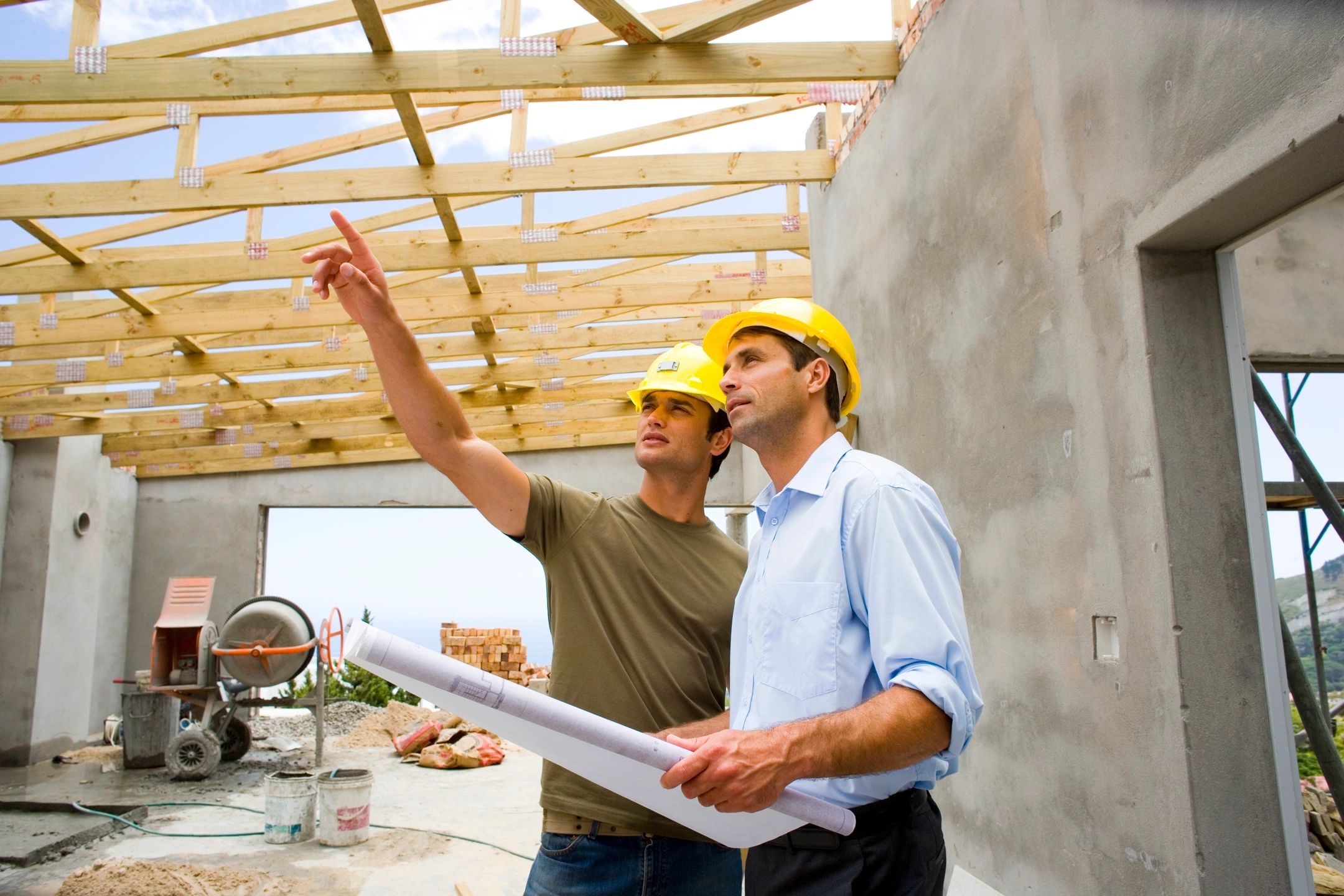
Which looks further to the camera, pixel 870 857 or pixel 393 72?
pixel 393 72

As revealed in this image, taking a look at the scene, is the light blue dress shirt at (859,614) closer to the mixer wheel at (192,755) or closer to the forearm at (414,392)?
the forearm at (414,392)

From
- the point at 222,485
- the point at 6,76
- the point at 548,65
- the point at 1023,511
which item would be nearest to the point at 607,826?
the point at 1023,511

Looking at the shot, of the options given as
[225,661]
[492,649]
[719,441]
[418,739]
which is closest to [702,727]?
[719,441]

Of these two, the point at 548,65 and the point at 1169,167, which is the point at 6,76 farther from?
the point at 1169,167

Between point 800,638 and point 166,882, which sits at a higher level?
point 800,638

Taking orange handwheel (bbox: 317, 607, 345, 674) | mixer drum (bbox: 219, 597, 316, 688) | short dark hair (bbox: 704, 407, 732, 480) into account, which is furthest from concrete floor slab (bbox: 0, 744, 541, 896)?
short dark hair (bbox: 704, 407, 732, 480)

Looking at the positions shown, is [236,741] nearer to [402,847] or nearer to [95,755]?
[95,755]

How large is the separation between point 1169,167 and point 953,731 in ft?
6.84

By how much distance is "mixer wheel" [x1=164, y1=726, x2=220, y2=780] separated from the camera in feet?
28.2

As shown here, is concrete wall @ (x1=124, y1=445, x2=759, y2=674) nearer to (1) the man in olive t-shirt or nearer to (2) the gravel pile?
(2) the gravel pile

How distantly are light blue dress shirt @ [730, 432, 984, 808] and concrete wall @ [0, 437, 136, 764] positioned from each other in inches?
450

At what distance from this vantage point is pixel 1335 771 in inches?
130

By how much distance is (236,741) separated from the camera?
9.71 metres

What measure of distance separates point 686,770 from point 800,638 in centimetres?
40
